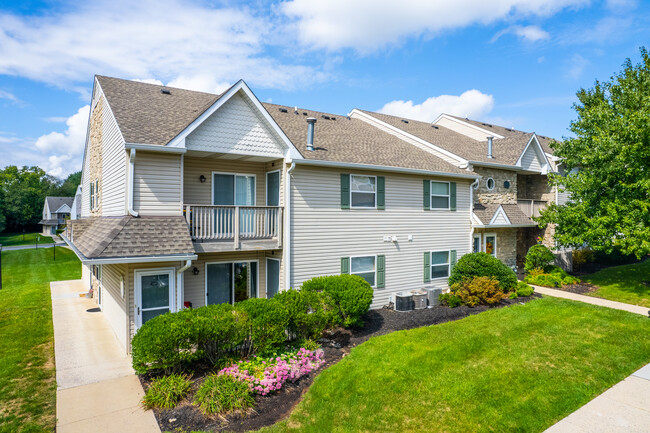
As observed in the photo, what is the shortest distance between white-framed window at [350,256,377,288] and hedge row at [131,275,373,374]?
2.46 m

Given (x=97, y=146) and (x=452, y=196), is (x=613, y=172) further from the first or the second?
(x=97, y=146)

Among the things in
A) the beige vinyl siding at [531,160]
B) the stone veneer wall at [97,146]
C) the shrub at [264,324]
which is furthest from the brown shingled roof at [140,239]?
the beige vinyl siding at [531,160]

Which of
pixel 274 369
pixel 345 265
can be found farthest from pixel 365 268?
pixel 274 369

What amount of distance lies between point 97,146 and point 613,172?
20.9 meters

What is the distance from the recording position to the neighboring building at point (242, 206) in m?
9.96

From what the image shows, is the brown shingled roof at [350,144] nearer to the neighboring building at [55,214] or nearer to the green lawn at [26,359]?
the green lawn at [26,359]

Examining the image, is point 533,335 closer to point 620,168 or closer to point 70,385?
point 620,168

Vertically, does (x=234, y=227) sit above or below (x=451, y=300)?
above

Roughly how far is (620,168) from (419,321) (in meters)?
10.3

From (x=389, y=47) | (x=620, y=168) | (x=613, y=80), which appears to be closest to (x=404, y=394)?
(x=620, y=168)

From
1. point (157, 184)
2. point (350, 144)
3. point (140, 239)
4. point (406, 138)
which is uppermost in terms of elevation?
point (406, 138)

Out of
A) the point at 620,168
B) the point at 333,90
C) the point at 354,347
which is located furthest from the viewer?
the point at 333,90

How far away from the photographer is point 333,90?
19.4m

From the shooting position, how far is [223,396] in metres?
6.96
